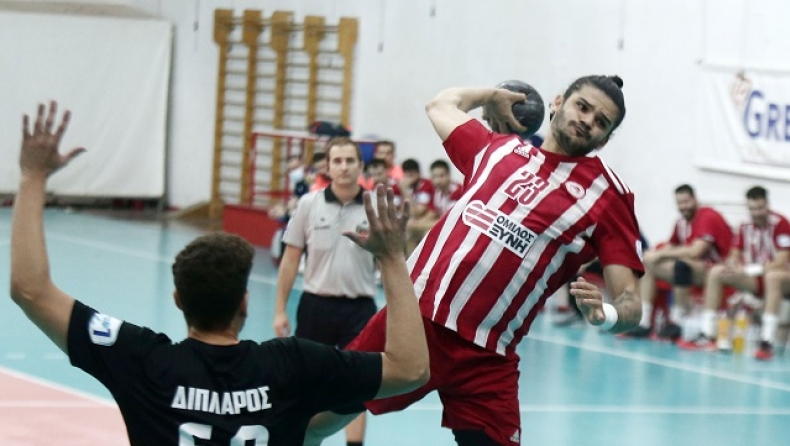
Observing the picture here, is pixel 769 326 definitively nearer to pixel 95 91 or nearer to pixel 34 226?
pixel 34 226

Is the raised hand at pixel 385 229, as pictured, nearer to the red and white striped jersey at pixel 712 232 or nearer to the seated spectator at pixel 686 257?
the seated spectator at pixel 686 257

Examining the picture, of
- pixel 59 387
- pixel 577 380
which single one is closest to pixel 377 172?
pixel 577 380

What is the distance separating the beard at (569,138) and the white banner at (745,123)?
9.31 meters

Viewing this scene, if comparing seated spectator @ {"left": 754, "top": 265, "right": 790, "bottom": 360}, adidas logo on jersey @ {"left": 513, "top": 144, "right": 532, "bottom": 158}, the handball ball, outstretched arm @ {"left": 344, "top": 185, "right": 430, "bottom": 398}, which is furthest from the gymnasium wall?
outstretched arm @ {"left": 344, "top": 185, "right": 430, "bottom": 398}

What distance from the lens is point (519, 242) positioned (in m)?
5.27

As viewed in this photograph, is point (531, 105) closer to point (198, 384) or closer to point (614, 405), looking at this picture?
point (198, 384)

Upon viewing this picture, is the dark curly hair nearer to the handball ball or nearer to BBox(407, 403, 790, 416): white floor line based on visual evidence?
the handball ball

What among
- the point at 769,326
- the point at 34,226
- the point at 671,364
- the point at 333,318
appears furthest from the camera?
the point at 769,326

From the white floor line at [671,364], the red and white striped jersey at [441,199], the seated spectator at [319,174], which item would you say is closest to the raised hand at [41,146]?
the seated spectator at [319,174]

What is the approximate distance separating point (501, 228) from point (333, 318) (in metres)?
2.77

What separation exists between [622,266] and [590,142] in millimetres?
486

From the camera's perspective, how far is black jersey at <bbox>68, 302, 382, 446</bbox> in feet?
10.8

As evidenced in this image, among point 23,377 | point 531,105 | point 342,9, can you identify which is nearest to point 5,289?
point 23,377

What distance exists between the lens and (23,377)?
10.0 metres
